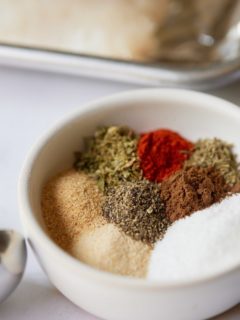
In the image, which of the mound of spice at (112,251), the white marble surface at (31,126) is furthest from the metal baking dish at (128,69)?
the mound of spice at (112,251)

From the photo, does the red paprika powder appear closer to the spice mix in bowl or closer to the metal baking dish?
the spice mix in bowl

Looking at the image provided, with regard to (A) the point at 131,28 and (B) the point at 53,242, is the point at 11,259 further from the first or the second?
(A) the point at 131,28

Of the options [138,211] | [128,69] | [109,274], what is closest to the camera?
[109,274]

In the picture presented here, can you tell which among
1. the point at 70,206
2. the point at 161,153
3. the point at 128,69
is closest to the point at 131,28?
the point at 128,69

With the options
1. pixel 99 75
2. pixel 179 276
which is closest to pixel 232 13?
pixel 99 75

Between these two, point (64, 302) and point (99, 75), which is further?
point (99, 75)

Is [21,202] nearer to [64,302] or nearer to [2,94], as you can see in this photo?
[64,302]
